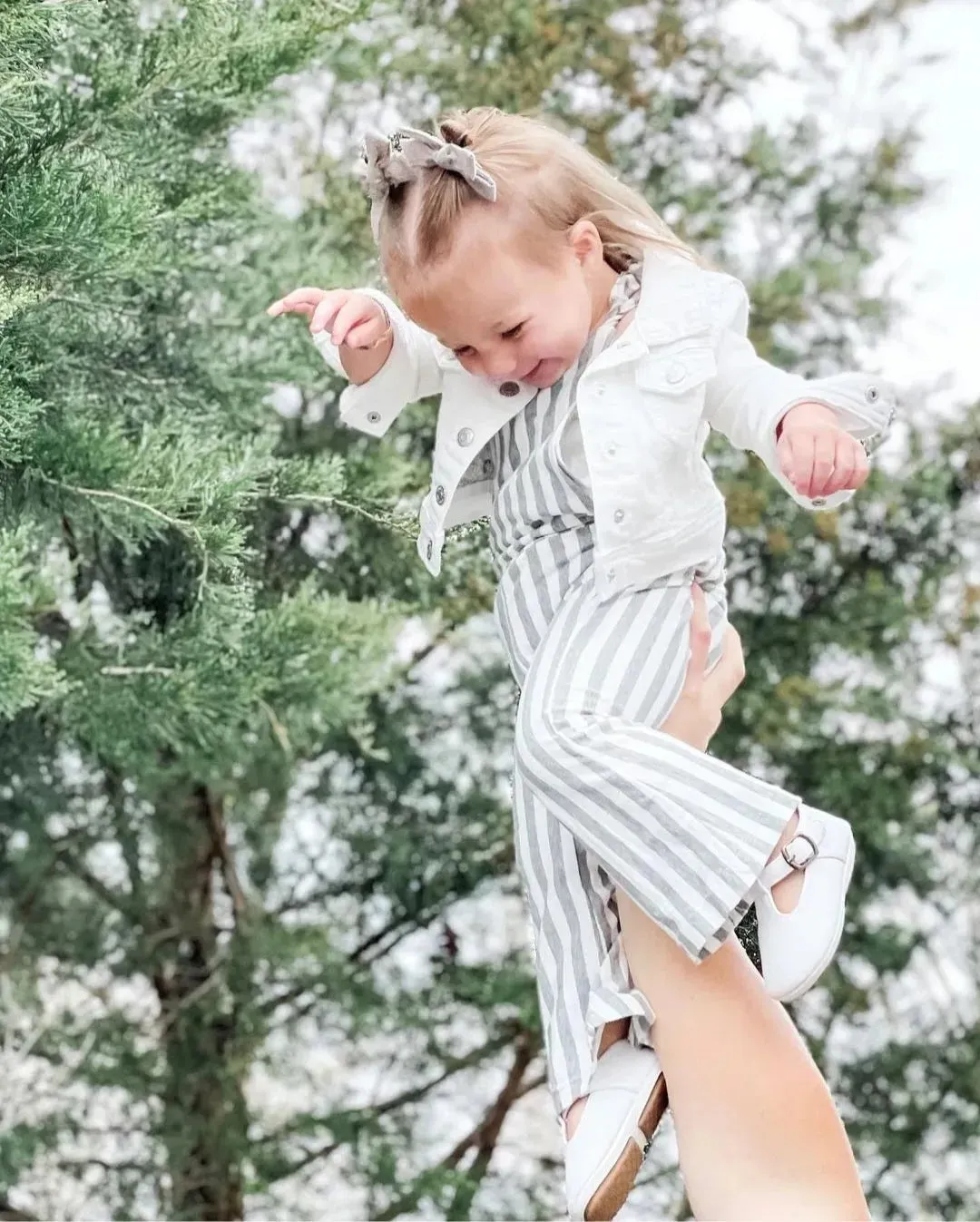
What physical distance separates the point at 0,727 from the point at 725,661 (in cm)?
108

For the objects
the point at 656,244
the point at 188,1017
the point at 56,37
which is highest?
the point at 56,37

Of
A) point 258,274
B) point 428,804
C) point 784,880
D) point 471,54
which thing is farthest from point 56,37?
point 428,804

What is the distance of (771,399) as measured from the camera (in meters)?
1.01

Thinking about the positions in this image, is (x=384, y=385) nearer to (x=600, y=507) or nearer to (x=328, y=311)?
(x=328, y=311)

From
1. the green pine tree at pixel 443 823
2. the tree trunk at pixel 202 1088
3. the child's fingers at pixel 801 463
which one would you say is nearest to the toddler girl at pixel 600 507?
the child's fingers at pixel 801 463

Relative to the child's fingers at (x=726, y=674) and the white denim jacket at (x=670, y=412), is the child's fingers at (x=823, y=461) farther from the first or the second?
the child's fingers at (x=726, y=674)

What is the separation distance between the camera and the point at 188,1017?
263cm

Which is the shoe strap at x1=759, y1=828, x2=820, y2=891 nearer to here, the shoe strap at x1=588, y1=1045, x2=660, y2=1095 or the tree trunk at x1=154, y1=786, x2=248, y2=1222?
the shoe strap at x1=588, y1=1045, x2=660, y2=1095

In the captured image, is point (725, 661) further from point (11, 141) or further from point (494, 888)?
point (494, 888)

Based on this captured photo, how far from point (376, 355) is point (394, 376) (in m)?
0.02

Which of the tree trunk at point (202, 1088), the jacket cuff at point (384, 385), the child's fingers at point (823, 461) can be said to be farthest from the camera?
the tree trunk at point (202, 1088)

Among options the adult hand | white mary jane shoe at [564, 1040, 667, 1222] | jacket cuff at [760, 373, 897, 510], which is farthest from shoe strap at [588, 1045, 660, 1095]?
jacket cuff at [760, 373, 897, 510]

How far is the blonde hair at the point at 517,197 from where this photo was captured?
3.42 feet

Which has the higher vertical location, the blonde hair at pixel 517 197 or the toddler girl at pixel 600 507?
the blonde hair at pixel 517 197
